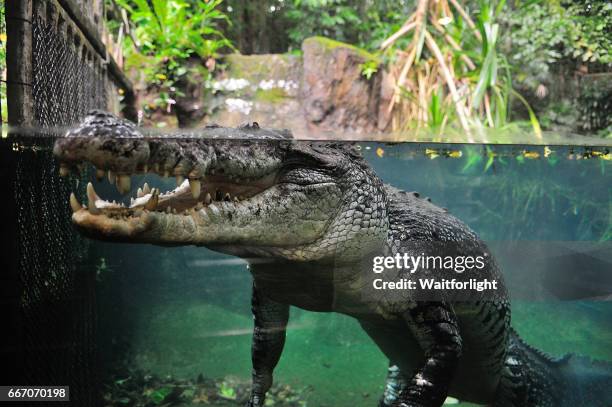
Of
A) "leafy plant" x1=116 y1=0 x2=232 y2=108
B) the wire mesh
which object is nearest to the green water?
the wire mesh

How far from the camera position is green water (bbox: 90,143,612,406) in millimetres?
2646

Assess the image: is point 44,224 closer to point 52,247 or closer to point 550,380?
point 52,247

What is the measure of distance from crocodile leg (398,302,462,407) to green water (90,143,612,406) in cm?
54

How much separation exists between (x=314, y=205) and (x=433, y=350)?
Answer: 0.92m

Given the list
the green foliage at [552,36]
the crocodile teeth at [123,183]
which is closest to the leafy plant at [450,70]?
the green foliage at [552,36]

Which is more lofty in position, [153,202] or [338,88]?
[338,88]

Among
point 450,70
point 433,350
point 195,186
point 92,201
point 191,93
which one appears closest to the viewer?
point 92,201

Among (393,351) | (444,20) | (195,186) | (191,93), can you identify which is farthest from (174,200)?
(444,20)

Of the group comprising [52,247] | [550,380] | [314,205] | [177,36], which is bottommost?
[550,380]

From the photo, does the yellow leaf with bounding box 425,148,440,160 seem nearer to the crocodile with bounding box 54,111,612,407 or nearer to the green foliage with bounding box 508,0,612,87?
the crocodile with bounding box 54,111,612,407

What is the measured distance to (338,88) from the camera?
279 cm

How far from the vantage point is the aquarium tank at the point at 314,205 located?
2213 millimetres

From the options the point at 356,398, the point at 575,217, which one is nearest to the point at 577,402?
the point at 575,217

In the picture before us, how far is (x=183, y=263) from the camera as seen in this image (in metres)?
2.62
